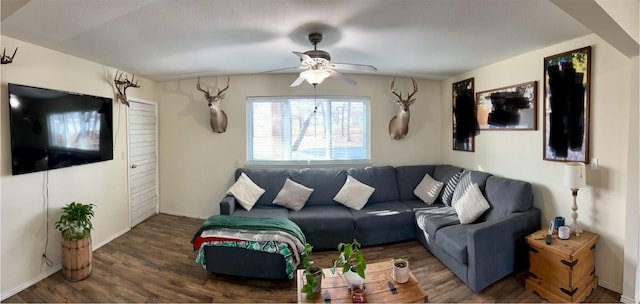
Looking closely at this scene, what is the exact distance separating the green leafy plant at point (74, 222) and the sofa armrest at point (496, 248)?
149 inches

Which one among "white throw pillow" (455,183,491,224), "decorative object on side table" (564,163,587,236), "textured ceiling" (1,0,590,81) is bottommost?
"white throw pillow" (455,183,491,224)

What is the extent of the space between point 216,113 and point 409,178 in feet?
10.2

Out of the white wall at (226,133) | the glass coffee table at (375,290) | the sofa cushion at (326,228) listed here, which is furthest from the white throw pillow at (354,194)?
the glass coffee table at (375,290)

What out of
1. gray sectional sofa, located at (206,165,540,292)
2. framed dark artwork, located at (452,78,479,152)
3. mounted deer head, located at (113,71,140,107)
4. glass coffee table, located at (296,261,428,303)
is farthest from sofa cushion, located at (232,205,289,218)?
framed dark artwork, located at (452,78,479,152)

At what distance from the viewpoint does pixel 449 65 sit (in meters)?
3.63

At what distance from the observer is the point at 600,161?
2.47 metres

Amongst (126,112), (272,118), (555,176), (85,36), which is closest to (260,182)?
(272,118)

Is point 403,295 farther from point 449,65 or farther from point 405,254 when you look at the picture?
point 449,65

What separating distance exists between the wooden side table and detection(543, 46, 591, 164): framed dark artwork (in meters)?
0.80

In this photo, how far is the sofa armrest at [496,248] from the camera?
2.45 metres

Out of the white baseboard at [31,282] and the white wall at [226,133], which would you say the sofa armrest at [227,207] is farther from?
the white baseboard at [31,282]

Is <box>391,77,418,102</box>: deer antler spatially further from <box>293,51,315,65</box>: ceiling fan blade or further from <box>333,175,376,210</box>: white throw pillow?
<box>293,51,315,65</box>: ceiling fan blade

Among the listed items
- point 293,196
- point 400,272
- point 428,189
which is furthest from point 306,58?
point 428,189

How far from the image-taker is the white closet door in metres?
4.05
